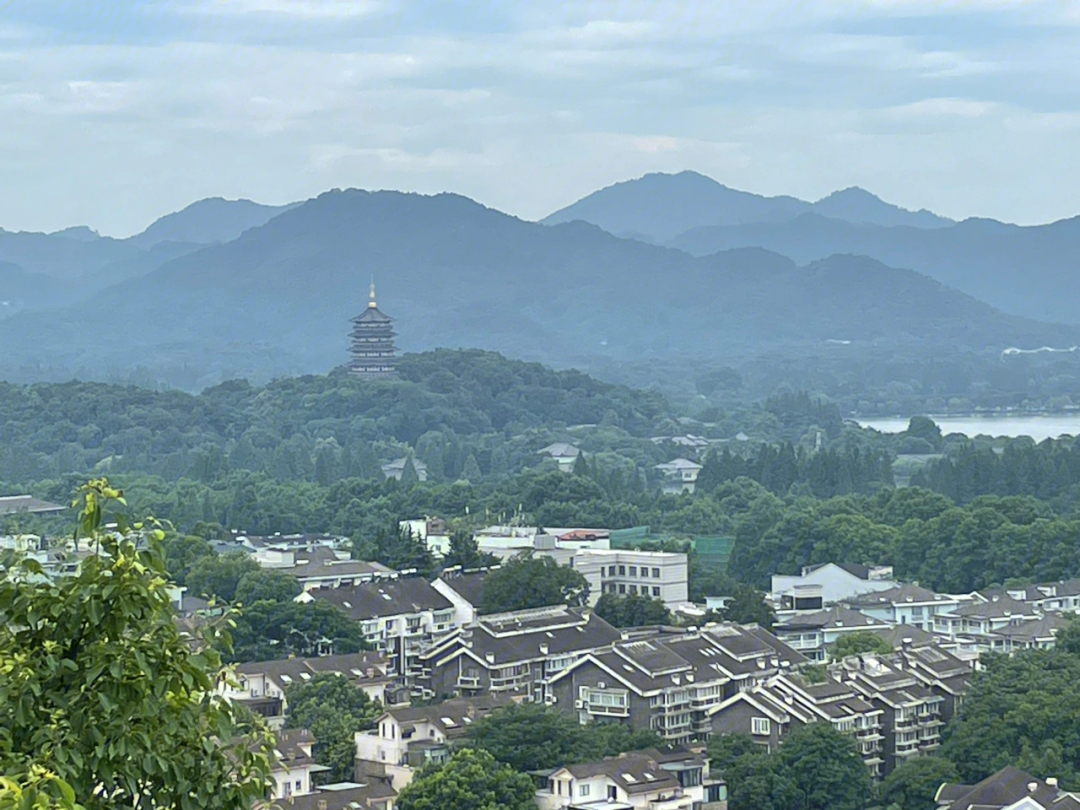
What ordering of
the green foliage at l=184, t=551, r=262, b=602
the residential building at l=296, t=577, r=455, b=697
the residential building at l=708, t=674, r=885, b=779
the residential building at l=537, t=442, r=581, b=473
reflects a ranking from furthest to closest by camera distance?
the residential building at l=537, t=442, r=581, b=473 → the green foliage at l=184, t=551, r=262, b=602 → the residential building at l=296, t=577, r=455, b=697 → the residential building at l=708, t=674, r=885, b=779

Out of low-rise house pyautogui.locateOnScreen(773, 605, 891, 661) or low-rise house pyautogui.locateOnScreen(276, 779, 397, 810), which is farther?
low-rise house pyautogui.locateOnScreen(773, 605, 891, 661)

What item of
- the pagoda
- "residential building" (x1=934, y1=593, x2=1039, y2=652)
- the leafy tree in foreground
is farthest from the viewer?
the pagoda

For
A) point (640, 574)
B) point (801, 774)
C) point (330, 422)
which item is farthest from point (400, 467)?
point (801, 774)

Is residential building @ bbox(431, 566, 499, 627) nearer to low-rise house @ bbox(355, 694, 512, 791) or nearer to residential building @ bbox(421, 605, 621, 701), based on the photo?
residential building @ bbox(421, 605, 621, 701)

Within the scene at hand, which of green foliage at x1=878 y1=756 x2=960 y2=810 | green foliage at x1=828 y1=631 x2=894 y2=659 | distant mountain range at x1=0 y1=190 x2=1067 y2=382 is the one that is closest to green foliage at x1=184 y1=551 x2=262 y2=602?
green foliage at x1=828 y1=631 x2=894 y2=659

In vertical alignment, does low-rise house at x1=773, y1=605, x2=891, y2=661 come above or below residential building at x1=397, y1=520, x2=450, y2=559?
below

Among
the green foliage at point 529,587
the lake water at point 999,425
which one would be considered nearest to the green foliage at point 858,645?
the green foliage at point 529,587

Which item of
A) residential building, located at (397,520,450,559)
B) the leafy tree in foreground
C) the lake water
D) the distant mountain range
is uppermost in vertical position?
the distant mountain range

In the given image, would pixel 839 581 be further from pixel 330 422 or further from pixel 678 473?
pixel 330 422
